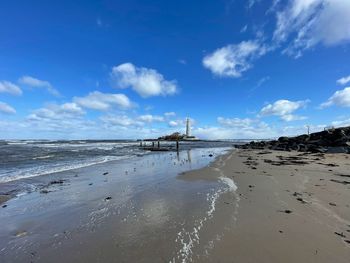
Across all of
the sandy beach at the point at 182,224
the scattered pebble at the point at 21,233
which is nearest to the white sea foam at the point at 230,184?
the sandy beach at the point at 182,224

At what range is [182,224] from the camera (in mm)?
6523

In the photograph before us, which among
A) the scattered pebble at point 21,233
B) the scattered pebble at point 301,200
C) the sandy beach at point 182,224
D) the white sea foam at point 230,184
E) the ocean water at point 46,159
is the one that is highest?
the ocean water at point 46,159

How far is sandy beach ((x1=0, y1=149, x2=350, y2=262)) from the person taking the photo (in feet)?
16.3

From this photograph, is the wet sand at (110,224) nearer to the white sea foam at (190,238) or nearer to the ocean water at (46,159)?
the white sea foam at (190,238)

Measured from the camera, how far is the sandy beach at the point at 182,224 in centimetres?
497

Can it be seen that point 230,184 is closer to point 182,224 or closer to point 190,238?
point 182,224

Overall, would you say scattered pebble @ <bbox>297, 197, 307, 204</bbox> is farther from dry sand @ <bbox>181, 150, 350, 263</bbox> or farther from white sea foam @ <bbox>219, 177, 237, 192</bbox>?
white sea foam @ <bbox>219, 177, 237, 192</bbox>

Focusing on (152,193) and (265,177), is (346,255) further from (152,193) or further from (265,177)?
(265,177)

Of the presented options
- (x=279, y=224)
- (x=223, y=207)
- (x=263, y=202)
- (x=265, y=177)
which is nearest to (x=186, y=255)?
(x=279, y=224)

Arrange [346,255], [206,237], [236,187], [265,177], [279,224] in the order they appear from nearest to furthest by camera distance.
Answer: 1. [346,255]
2. [206,237]
3. [279,224]
4. [236,187]
5. [265,177]

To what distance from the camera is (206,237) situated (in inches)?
223

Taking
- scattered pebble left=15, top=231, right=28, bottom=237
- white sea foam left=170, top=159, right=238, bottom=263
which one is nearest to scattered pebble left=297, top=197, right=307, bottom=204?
white sea foam left=170, top=159, right=238, bottom=263

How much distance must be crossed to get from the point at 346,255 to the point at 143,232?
13.8ft

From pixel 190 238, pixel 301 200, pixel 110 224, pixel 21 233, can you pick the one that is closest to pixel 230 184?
pixel 301 200
